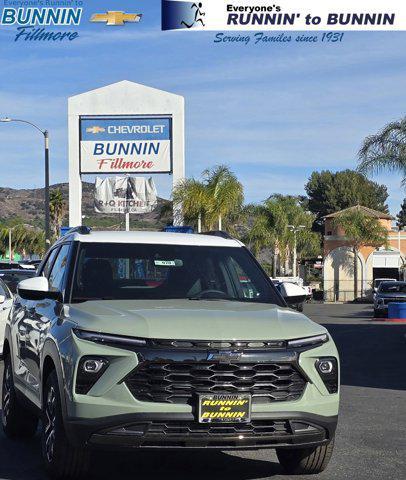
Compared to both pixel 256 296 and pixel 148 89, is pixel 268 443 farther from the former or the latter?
pixel 148 89

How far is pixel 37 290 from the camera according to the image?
25.5ft

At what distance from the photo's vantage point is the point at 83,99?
46594mm

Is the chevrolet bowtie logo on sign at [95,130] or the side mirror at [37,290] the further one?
the chevrolet bowtie logo on sign at [95,130]

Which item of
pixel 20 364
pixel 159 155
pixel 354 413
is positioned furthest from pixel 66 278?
pixel 159 155

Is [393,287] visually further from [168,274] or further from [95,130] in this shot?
[168,274]

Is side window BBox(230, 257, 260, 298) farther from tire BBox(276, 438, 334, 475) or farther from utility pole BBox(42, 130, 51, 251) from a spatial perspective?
utility pole BBox(42, 130, 51, 251)

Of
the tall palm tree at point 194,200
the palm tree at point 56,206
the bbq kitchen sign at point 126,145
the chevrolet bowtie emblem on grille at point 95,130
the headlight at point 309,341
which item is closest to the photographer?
the headlight at point 309,341

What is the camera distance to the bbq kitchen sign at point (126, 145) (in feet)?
150

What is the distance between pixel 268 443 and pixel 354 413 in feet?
17.3

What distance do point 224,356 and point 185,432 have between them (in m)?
0.57

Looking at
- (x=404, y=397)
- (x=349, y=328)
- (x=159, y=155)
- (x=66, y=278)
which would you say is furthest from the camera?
(x=159, y=155)

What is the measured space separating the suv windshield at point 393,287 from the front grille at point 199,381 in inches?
1580

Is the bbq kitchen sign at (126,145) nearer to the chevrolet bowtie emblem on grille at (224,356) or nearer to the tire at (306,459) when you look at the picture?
the tire at (306,459)

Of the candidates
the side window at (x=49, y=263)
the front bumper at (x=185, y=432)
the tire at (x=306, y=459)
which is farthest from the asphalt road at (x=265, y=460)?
the side window at (x=49, y=263)
